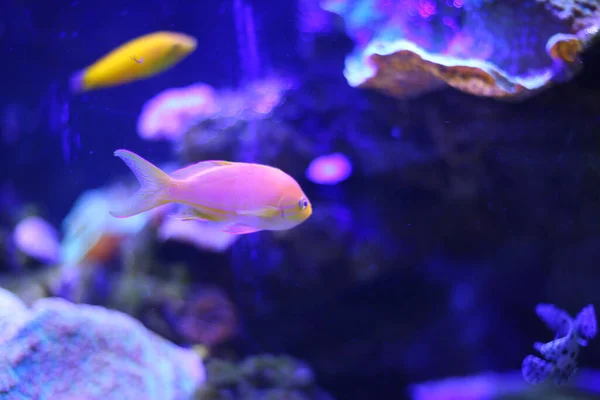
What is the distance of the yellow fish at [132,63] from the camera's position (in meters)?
2.11

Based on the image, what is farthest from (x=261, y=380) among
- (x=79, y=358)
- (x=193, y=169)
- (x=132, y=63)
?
(x=132, y=63)

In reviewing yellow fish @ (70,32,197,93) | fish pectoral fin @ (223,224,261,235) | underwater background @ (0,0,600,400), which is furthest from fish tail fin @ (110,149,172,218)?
yellow fish @ (70,32,197,93)

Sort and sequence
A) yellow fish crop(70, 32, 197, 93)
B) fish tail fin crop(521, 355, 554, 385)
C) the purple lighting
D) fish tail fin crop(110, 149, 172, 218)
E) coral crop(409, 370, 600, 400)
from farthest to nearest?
the purple lighting → yellow fish crop(70, 32, 197, 93) → coral crop(409, 370, 600, 400) → fish tail fin crop(521, 355, 554, 385) → fish tail fin crop(110, 149, 172, 218)

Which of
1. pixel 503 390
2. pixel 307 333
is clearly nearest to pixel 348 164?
pixel 307 333

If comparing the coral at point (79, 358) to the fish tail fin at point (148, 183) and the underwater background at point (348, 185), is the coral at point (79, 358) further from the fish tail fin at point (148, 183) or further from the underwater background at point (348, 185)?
the fish tail fin at point (148, 183)

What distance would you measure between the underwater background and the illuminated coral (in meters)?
0.01

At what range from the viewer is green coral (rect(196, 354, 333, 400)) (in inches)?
86.4

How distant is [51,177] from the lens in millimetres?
3488

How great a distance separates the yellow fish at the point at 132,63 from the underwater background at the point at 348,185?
0.02 m

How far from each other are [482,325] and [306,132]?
165 centimetres

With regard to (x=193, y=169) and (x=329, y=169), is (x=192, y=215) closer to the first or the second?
(x=193, y=169)

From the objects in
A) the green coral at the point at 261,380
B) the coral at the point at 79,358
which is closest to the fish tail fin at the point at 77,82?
the coral at the point at 79,358

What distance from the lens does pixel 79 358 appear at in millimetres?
1668

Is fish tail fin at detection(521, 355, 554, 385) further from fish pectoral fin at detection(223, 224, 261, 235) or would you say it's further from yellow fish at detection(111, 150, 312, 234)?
fish pectoral fin at detection(223, 224, 261, 235)
